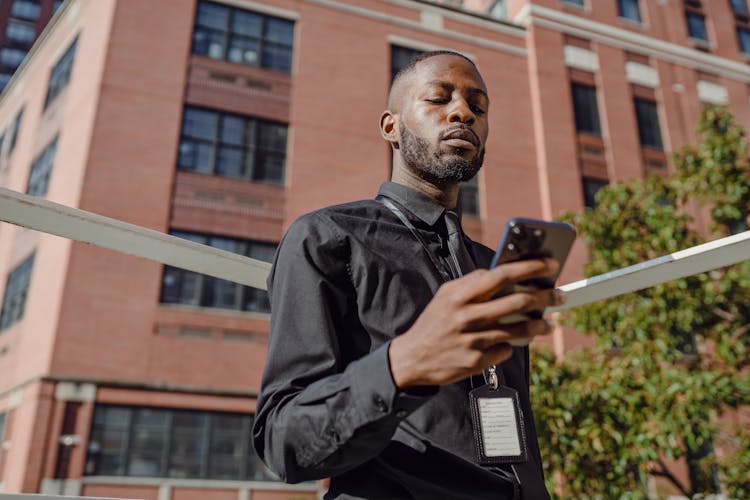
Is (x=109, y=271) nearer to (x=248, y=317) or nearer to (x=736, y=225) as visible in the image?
(x=248, y=317)

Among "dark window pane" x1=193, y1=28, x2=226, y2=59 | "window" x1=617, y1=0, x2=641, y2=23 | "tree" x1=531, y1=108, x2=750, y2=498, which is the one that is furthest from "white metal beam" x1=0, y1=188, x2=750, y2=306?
"window" x1=617, y1=0, x2=641, y2=23

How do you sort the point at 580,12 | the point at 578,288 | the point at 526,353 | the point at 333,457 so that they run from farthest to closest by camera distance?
1. the point at 580,12
2. the point at 578,288
3. the point at 526,353
4. the point at 333,457

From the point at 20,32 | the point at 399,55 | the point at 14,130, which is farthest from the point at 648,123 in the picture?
the point at 20,32

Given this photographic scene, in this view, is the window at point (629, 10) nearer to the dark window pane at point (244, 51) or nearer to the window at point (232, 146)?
the dark window pane at point (244, 51)

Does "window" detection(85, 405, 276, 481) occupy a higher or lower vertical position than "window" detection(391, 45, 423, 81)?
lower

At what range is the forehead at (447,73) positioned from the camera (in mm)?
1640

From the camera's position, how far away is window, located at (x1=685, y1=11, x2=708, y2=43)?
75.2ft

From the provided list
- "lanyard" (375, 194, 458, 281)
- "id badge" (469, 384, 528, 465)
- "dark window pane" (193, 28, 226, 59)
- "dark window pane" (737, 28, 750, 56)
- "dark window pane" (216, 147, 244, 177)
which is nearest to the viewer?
"id badge" (469, 384, 528, 465)

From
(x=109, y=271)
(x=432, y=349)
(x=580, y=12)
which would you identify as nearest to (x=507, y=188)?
(x=580, y=12)

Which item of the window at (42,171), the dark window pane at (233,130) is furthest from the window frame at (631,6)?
the window at (42,171)

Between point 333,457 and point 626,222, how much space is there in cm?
887

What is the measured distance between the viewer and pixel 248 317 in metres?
14.9

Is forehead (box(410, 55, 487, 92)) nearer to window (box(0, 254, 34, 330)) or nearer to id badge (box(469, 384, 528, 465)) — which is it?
id badge (box(469, 384, 528, 465))

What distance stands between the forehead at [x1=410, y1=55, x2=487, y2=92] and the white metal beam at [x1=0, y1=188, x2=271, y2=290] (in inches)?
29.2
